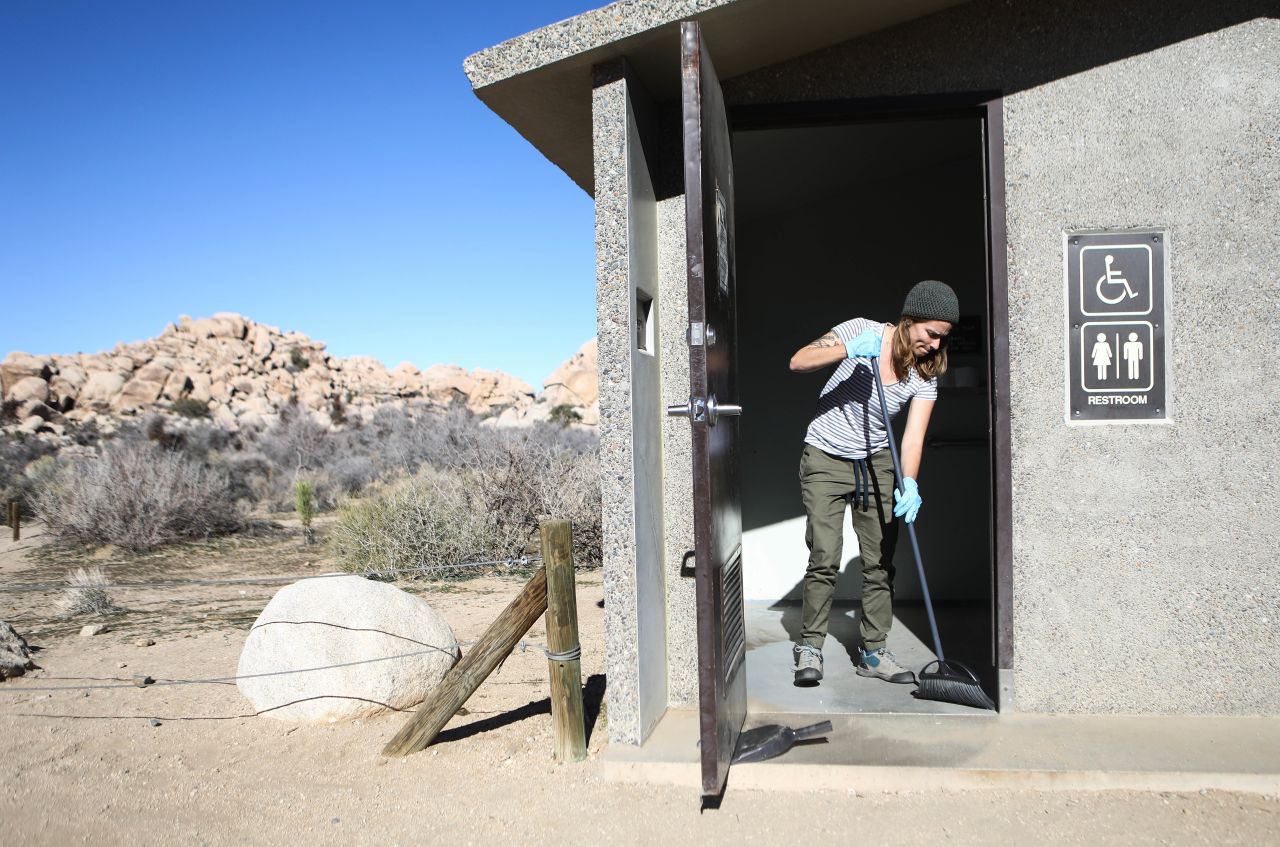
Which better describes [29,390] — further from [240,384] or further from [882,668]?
[882,668]

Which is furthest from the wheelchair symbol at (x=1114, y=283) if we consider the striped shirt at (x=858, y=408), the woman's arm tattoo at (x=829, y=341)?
the woman's arm tattoo at (x=829, y=341)

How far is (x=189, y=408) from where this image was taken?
36156mm

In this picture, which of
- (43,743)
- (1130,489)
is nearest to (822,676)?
(1130,489)

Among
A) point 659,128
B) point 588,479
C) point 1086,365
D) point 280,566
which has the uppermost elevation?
point 659,128

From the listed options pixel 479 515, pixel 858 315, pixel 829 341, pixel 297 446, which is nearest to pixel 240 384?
pixel 297 446

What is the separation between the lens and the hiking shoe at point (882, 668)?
4766 millimetres

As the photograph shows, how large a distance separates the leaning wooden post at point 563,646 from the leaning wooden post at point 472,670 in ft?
0.35

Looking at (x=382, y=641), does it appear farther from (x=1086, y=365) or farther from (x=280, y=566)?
(x=280, y=566)

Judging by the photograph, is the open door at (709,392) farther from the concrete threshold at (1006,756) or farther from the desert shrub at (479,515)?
the desert shrub at (479,515)

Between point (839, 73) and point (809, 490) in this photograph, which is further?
point (809, 490)

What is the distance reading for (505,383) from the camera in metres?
53.2

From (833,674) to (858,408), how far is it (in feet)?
4.59

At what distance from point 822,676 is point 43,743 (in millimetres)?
3847

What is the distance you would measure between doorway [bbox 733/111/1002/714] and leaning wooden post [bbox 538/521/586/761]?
2.20 metres
